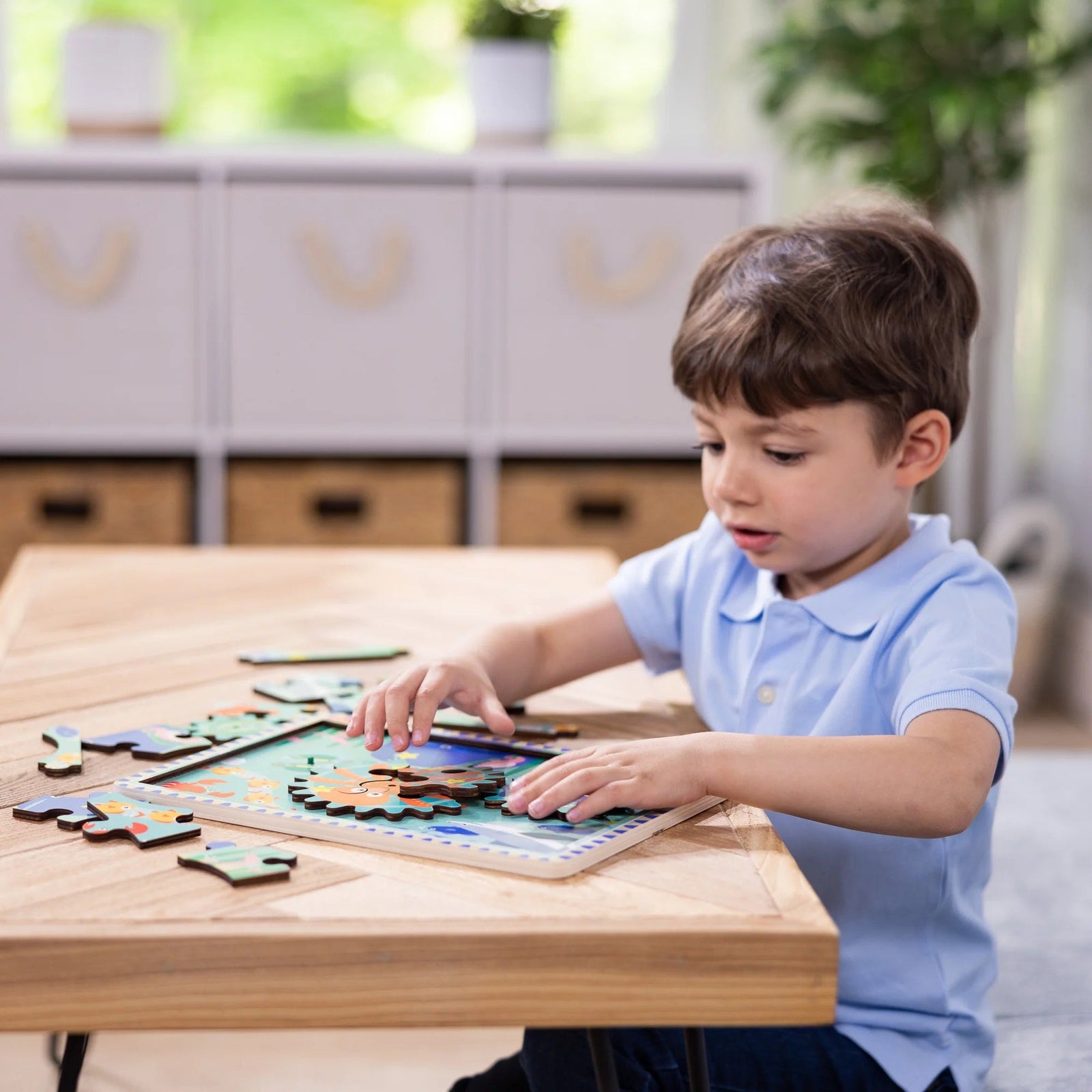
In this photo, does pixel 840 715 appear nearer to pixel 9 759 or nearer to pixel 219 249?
pixel 9 759

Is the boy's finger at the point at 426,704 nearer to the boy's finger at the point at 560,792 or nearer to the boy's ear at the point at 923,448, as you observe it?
the boy's finger at the point at 560,792

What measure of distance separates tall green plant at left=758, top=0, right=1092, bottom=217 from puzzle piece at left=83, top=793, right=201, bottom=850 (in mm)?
2367

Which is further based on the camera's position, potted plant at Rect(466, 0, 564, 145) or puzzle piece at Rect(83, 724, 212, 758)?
potted plant at Rect(466, 0, 564, 145)

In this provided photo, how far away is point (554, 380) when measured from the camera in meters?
2.72

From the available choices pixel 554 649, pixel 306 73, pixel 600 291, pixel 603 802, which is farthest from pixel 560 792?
pixel 306 73


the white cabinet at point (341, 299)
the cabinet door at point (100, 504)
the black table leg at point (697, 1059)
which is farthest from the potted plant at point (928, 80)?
the black table leg at point (697, 1059)

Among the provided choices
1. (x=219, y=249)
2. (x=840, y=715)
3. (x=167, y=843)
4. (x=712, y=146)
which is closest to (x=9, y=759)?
(x=167, y=843)

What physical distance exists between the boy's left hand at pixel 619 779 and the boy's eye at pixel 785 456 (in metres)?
0.24

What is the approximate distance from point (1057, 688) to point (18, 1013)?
9.90 feet

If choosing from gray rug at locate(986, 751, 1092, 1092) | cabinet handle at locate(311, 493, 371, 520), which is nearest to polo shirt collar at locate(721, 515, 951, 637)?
gray rug at locate(986, 751, 1092, 1092)

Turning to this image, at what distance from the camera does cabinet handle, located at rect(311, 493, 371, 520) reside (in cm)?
275

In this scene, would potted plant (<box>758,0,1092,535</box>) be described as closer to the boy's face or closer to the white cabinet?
the white cabinet

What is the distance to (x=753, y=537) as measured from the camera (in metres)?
0.99

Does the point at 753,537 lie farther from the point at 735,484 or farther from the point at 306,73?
the point at 306,73
